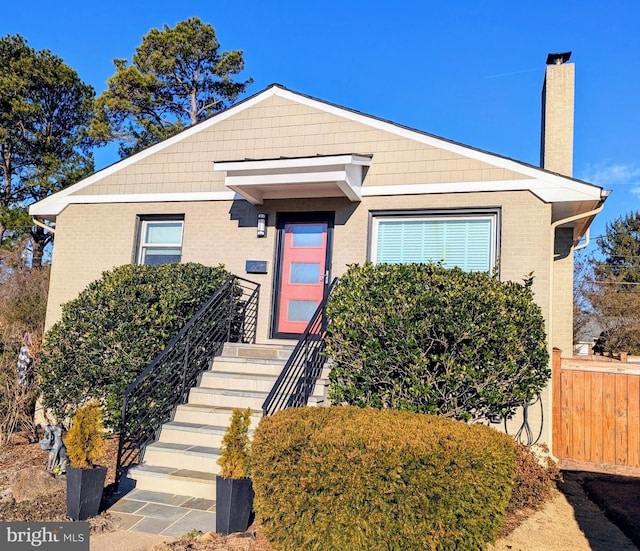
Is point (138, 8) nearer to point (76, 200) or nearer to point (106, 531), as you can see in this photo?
point (76, 200)

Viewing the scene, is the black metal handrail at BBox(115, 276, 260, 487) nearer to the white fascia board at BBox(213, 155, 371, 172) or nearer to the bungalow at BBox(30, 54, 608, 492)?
the bungalow at BBox(30, 54, 608, 492)

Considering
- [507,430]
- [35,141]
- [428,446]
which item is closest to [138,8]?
[35,141]

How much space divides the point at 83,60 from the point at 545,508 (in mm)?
24025

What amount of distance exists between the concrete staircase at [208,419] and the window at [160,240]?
253 centimetres

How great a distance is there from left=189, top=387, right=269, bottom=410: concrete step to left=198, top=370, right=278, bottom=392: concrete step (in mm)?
104

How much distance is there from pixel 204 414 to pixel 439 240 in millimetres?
4027

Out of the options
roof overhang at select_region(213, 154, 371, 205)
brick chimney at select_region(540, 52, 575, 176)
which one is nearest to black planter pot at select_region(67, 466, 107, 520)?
roof overhang at select_region(213, 154, 371, 205)

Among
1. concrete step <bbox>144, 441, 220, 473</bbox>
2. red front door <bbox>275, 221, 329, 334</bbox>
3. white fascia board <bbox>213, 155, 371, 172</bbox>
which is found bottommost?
concrete step <bbox>144, 441, 220, 473</bbox>

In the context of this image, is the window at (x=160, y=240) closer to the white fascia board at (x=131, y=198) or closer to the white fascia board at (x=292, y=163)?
the white fascia board at (x=131, y=198)

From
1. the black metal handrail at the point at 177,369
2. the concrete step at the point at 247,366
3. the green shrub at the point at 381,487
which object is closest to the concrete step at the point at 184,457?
the black metal handrail at the point at 177,369

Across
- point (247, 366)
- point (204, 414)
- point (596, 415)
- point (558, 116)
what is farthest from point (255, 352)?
point (558, 116)

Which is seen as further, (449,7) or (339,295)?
(449,7)

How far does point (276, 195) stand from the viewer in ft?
27.3

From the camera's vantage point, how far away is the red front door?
27.0ft
